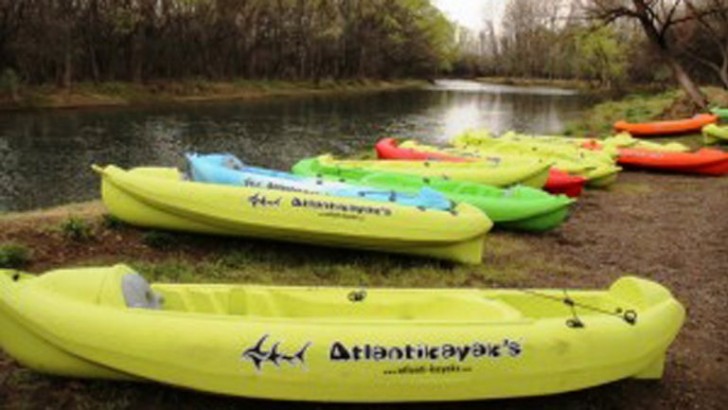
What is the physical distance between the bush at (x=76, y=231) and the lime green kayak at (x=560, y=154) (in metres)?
7.65

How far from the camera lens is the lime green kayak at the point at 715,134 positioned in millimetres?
16922

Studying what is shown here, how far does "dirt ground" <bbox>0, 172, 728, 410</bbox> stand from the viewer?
420 cm

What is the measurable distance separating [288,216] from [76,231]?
2.06 meters

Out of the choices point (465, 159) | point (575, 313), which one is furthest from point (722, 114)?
point (575, 313)

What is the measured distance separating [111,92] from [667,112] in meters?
23.5

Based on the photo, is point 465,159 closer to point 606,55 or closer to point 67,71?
point 67,71

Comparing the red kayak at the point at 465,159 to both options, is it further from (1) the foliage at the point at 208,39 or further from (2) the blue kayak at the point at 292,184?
(1) the foliage at the point at 208,39

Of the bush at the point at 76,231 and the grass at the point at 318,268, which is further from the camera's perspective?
the bush at the point at 76,231

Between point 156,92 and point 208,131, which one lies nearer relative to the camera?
point 208,131

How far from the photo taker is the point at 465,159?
12008 millimetres

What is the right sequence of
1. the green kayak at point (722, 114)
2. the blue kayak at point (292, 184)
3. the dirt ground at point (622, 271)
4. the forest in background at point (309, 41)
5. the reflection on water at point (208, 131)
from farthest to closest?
the forest in background at point (309, 41), the green kayak at point (722, 114), the reflection on water at point (208, 131), the blue kayak at point (292, 184), the dirt ground at point (622, 271)

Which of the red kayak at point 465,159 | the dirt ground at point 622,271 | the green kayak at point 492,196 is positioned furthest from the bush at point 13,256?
the red kayak at point 465,159

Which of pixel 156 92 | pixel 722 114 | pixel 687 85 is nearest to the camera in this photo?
pixel 722 114

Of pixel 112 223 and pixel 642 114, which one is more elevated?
pixel 642 114
